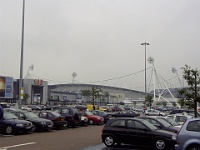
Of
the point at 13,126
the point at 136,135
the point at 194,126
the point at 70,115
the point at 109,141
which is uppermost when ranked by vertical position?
the point at 194,126

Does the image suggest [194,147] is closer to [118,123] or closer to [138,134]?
[138,134]

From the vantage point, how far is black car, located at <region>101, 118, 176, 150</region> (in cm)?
1329

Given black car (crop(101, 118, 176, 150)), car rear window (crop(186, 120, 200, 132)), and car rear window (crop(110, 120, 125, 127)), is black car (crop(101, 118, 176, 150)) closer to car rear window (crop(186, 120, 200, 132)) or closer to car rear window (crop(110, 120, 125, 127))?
car rear window (crop(110, 120, 125, 127))

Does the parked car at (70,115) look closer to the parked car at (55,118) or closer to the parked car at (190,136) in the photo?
the parked car at (55,118)

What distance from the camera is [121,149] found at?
44.1 feet

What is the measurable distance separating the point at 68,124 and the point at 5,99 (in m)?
68.3

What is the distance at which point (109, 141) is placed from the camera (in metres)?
14.3

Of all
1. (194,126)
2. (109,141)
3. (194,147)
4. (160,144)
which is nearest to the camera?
(194,147)

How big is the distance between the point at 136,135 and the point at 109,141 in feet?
4.64

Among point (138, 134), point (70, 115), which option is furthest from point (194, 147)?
point (70, 115)

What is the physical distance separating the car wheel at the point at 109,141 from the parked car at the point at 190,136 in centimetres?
454

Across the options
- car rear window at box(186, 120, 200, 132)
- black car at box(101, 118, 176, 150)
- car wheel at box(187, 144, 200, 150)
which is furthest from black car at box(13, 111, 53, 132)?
car wheel at box(187, 144, 200, 150)

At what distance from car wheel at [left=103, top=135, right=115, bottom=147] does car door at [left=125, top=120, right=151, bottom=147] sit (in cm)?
76

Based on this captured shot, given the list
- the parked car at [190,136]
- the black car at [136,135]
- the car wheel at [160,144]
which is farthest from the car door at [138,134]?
the parked car at [190,136]
